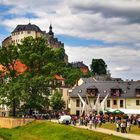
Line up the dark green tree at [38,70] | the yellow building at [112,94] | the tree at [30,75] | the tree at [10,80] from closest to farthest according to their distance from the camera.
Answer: the tree at [10,80]
the tree at [30,75]
the dark green tree at [38,70]
the yellow building at [112,94]

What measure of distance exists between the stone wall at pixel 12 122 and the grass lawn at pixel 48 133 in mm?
1384

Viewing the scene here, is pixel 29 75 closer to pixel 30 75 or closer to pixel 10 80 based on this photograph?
pixel 30 75

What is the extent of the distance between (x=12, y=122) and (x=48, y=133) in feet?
59.7

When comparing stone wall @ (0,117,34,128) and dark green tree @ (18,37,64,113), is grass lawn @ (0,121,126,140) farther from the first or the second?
dark green tree @ (18,37,64,113)

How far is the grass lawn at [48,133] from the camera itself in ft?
206

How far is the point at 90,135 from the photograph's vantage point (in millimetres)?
62562

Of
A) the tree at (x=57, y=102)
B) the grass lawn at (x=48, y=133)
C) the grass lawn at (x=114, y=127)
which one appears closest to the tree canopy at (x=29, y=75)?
the grass lawn at (x=48, y=133)

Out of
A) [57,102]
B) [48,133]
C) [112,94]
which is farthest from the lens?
[57,102]

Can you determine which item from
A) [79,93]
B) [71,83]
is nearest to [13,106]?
[79,93]

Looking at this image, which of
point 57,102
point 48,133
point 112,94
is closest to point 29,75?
point 48,133

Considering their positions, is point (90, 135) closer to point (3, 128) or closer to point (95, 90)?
point (3, 128)

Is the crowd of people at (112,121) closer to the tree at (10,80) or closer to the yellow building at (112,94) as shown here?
the tree at (10,80)

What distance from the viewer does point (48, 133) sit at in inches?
2864

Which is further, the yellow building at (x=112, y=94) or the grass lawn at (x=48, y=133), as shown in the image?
the yellow building at (x=112, y=94)
